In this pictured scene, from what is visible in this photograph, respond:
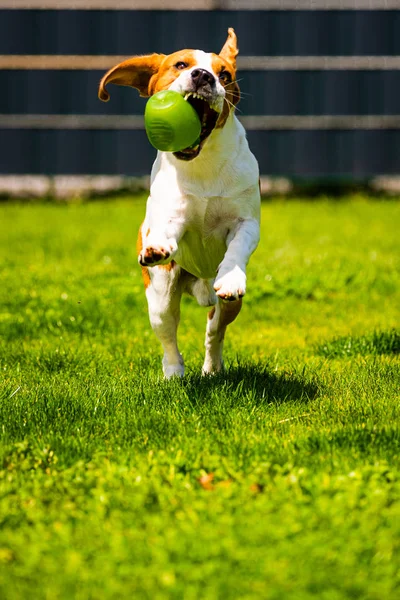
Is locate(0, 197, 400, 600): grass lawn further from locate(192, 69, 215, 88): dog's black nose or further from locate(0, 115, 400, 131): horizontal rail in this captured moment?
locate(0, 115, 400, 131): horizontal rail

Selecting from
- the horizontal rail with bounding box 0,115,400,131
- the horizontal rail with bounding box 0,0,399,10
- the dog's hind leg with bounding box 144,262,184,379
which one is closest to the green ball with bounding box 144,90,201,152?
the dog's hind leg with bounding box 144,262,184,379

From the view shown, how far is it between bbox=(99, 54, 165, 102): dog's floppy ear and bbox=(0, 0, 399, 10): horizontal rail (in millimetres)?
10084

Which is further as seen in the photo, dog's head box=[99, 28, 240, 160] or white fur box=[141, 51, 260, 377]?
white fur box=[141, 51, 260, 377]

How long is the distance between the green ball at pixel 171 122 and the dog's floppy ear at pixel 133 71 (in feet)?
1.81

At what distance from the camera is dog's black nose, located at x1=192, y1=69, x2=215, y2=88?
14.3 feet

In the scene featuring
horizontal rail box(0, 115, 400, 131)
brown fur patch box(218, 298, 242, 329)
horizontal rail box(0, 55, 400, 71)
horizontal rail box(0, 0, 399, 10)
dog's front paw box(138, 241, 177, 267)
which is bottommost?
brown fur patch box(218, 298, 242, 329)

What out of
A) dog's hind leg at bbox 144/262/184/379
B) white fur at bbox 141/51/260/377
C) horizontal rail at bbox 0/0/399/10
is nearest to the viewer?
white fur at bbox 141/51/260/377

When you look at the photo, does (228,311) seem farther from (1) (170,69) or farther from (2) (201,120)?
(1) (170,69)

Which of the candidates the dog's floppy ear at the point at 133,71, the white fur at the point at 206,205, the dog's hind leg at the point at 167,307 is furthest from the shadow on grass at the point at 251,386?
the dog's floppy ear at the point at 133,71

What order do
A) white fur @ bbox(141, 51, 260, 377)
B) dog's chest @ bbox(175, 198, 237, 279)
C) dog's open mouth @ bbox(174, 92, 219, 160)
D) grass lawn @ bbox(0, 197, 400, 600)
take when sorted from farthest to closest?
dog's chest @ bbox(175, 198, 237, 279) < white fur @ bbox(141, 51, 260, 377) < dog's open mouth @ bbox(174, 92, 219, 160) < grass lawn @ bbox(0, 197, 400, 600)

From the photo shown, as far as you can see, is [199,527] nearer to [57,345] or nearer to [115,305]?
[57,345]

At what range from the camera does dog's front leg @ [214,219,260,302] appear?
13.9ft

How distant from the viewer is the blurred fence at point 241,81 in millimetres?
14531

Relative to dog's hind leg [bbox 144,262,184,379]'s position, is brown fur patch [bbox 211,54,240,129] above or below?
above
